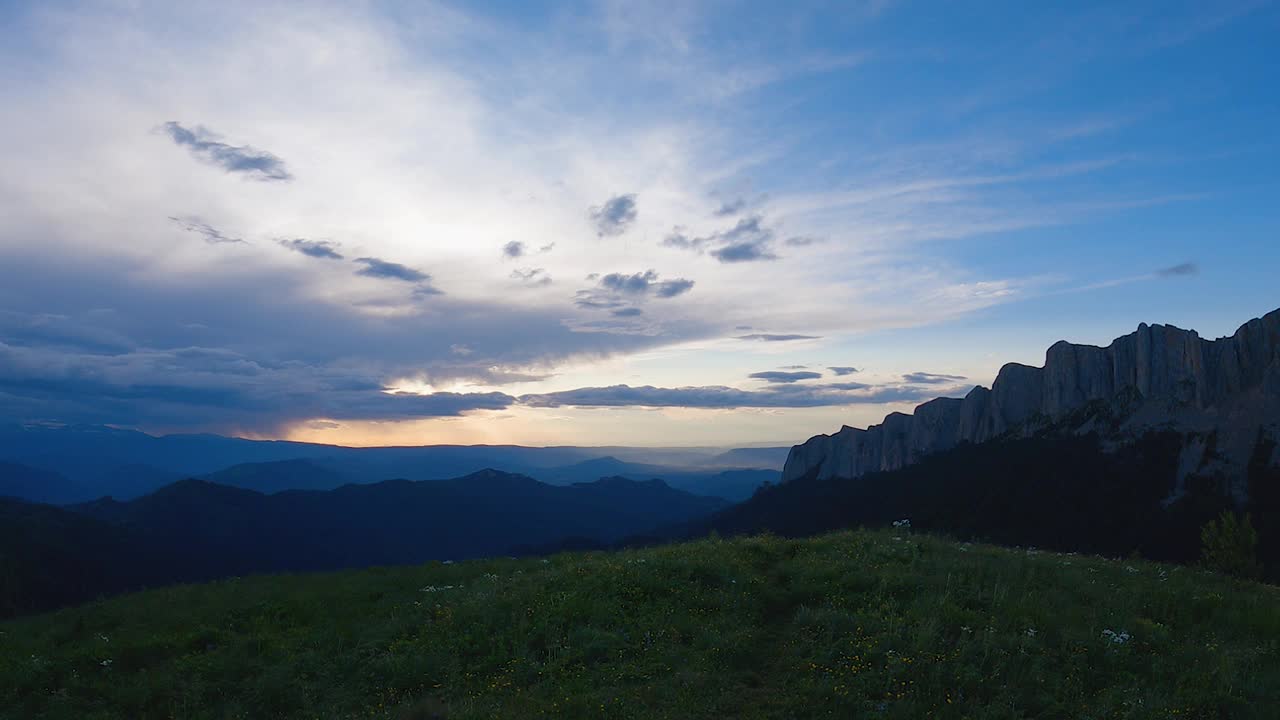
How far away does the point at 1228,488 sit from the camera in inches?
3999

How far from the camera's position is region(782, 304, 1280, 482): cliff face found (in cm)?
11894

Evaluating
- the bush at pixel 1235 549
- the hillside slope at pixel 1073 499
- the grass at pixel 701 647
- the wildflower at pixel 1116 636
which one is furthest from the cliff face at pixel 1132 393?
the wildflower at pixel 1116 636

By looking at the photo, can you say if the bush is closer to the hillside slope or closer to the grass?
the grass

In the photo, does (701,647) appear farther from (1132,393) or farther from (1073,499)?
(1132,393)

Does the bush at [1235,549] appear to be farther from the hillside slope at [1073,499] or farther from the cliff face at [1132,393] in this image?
the cliff face at [1132,393]

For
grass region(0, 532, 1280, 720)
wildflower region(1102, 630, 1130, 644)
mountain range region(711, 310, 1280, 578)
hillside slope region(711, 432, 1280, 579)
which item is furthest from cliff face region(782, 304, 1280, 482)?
wildflower region(1102, 630, 1130, 644)

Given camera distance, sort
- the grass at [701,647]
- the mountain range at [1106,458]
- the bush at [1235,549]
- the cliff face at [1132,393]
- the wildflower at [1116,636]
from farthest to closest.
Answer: the cliff face at [1132,393], the mountain range at [1106,458], the bush at [1235,549], the wildflower at [1116,636], the grass at [701,647]

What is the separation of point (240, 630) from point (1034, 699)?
54.2ft

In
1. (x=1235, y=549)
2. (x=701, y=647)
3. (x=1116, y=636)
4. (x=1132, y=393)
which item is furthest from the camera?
(x=1132, y=393)

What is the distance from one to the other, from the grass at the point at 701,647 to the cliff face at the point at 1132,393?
129 metres

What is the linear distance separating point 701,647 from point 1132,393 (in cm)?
16317

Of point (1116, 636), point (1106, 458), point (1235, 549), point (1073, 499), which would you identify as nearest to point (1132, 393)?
point (1106, 458)

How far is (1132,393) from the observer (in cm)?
→ 13762

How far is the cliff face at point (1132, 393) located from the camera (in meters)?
119
